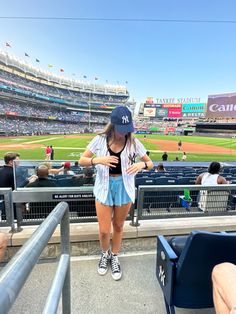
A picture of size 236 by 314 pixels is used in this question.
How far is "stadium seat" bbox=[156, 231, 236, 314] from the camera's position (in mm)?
1349

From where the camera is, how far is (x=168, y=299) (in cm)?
168

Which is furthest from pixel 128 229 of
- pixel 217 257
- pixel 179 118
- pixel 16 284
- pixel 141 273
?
pixel 179 118

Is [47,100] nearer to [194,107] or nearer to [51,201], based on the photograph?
[194,107]

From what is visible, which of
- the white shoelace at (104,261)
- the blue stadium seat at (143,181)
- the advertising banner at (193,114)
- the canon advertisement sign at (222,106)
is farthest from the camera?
the advertising banner at (193,114)

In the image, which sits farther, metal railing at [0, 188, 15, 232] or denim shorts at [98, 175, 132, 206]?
metal railing at [0, 188, 15, 232]

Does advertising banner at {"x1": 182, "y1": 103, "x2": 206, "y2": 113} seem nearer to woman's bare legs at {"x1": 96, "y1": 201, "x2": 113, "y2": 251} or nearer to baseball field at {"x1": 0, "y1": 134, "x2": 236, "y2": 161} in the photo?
baseball field at {"x1": 0, "y1": 134, "x2": 236, "y2": 161}

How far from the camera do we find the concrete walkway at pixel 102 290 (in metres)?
1.95

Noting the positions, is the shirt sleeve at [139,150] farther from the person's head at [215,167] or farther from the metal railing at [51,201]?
the person's head at [215,167]

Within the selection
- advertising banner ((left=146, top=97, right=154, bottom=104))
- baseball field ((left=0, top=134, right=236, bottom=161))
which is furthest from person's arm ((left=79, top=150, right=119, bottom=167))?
advertising banner ((left=146, top=97, right=154, bottom=104))

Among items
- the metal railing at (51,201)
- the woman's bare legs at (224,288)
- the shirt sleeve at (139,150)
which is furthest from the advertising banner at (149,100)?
the woman's bare legs at (224,288)

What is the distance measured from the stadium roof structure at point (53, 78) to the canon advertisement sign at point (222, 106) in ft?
153

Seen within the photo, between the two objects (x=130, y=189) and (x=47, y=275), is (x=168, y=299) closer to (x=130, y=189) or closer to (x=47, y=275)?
(x=130, y=189)

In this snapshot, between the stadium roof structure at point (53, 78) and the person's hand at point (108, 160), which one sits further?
the stadium roof structure at point (53, 78)

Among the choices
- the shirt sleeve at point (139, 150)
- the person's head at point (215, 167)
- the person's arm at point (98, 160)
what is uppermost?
the shirt sleeve at point (139, 150)
